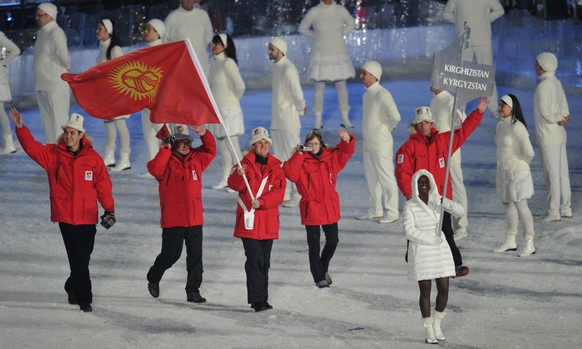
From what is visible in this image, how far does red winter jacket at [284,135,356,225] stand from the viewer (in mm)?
13312

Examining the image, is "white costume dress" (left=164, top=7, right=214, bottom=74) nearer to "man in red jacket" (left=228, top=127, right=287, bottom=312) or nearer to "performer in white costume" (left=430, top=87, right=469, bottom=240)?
"performer in white costume" (left=430, top=87, right=469, bottom=240)

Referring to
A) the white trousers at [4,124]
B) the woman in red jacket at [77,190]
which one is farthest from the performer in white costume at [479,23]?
the woman in red jacket at [77,190]

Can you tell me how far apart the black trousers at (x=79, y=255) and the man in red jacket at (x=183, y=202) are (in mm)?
645

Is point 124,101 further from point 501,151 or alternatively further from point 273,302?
point 501,151

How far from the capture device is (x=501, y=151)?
575 inches

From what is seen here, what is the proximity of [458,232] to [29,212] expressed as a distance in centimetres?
455

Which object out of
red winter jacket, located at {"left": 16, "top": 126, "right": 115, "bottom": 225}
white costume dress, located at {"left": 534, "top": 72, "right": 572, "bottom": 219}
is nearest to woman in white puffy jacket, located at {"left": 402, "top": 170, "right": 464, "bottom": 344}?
red winter jacket, located at {"left": 16, "top": 126, "right": 115, "bottom": 225}

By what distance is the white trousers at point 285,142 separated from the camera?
16641mm

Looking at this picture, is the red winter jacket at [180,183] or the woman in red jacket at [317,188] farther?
the woman in red jacket at [317,188]

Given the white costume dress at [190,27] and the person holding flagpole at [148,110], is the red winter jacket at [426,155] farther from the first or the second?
the white costume dress at [190,27]

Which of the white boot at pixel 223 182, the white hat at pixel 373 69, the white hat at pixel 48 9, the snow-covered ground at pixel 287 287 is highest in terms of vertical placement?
the white hat at pixel 48 9

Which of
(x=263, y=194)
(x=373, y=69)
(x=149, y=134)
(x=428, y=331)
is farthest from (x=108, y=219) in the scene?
(x=149, y=134)

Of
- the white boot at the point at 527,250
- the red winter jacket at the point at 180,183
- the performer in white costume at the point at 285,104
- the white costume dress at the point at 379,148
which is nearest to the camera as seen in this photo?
the red winter jacket at the point at 180,183

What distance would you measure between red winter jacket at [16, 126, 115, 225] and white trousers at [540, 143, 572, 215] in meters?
5.03
